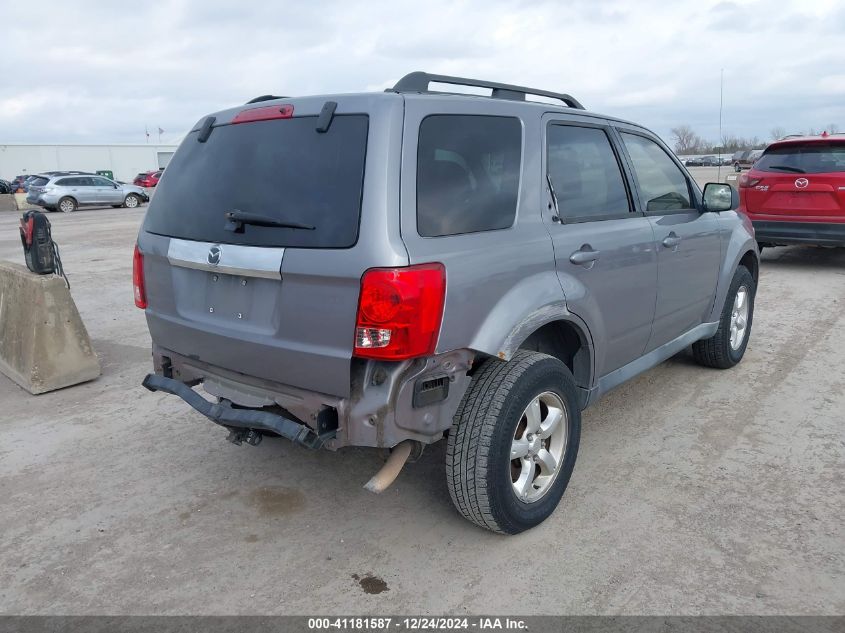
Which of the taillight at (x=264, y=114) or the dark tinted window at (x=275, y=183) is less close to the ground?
the taillight at (x=264, y=114)

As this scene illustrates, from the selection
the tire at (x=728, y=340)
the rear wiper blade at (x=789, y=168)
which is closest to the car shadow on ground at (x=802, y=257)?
the rear wiper blade at (x=789, y=168)

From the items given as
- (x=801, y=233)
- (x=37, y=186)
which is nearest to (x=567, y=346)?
(x=801, y=233)

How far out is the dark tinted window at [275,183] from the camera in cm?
271

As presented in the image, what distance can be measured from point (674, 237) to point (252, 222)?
263 cm

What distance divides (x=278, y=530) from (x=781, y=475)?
261cm

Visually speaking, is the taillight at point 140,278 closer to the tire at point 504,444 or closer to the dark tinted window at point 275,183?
the dark tinted window at point 275,183

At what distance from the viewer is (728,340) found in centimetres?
522

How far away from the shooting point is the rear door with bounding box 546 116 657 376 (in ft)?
11.2

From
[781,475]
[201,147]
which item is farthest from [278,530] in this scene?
[781,475]

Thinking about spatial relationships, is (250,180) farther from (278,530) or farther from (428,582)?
(428,582)

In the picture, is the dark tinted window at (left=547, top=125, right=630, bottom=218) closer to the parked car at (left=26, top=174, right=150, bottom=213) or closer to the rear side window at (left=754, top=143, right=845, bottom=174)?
the rear side window at (left=754, top=143, right=845, bottom=174)

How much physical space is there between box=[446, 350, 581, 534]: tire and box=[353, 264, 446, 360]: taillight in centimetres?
43

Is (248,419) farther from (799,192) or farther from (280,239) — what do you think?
(799,192)

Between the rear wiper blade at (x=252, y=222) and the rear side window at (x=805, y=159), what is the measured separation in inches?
329
